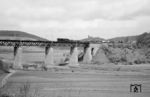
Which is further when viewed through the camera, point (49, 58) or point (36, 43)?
point (36, 43)

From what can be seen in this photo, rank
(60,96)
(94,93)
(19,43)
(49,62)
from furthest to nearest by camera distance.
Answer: (49,62), (19,43), (94,93), (60,96)

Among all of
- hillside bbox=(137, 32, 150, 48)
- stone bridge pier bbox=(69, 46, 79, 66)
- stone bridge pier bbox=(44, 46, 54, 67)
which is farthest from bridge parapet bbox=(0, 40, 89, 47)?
hillside bbox=(137, 32, 150, 48)

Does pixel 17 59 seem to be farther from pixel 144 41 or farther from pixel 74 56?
pixel 144 41

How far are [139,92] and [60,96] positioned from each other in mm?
11997

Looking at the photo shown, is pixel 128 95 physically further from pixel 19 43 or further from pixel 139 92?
pixel 19 43

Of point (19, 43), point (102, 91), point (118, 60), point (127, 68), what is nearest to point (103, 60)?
point (118, 60)

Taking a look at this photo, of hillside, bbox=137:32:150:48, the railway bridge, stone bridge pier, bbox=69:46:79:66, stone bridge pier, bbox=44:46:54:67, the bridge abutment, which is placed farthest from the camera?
hillside, bbox=137:32:150:48

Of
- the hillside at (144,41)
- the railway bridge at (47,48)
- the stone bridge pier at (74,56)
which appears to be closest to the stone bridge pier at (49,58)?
the railway bridge at (47,48)

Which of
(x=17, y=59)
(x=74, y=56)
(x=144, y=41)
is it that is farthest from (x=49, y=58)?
(x=144, y=41)

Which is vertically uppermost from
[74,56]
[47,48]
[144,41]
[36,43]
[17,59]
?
[144,41]

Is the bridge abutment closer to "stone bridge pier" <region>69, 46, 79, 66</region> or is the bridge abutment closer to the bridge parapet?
the bridge parapet

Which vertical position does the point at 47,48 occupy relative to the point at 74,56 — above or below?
above

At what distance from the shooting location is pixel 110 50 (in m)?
109

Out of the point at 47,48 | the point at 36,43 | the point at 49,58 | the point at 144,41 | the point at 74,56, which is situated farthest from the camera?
the point at 144,41
